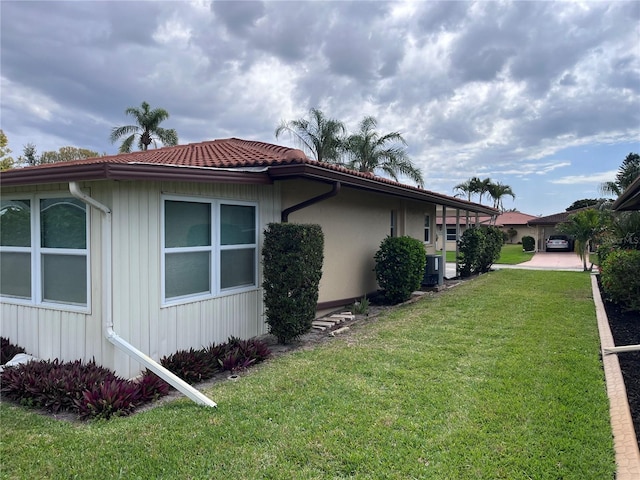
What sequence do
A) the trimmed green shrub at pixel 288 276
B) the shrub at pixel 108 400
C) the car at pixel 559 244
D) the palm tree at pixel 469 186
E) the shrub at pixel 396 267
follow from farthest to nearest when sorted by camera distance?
the palm tree at pixel 469 186 → the car at pixel 559 244 → the shrub at pixel 396 267 → the trimmed green shrub at pixel 288 276 → the shrub at pixel 108 400

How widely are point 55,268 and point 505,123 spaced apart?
15922mm

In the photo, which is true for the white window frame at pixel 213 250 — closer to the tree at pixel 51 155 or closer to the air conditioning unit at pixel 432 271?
the air conditioning unit at pixel 432 271

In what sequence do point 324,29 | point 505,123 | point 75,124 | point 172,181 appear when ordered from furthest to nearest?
point 75,124, point 505,123, point 324,29, point 172,181

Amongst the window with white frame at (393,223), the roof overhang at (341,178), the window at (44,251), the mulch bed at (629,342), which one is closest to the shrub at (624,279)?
the mulch bed at (629,342)

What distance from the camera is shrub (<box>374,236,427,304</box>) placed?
995cm

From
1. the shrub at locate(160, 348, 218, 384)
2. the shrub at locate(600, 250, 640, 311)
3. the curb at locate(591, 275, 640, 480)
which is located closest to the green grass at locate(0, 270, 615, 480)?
the curb at locate(591, 275, 640, 480)

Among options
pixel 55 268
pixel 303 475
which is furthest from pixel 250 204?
pixel 303 475

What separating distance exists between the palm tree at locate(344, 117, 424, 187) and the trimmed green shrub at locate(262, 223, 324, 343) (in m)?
18.0

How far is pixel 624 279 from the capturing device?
9109 millimetres

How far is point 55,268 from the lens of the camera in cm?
538

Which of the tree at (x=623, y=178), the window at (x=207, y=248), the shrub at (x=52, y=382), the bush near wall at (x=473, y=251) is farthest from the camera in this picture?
the tree at (x=623, y=178)

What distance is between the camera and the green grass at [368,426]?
3.05m

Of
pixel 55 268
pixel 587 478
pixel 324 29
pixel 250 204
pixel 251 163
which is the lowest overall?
pixel 587 478

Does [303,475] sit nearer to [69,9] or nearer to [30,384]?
[30,384]
